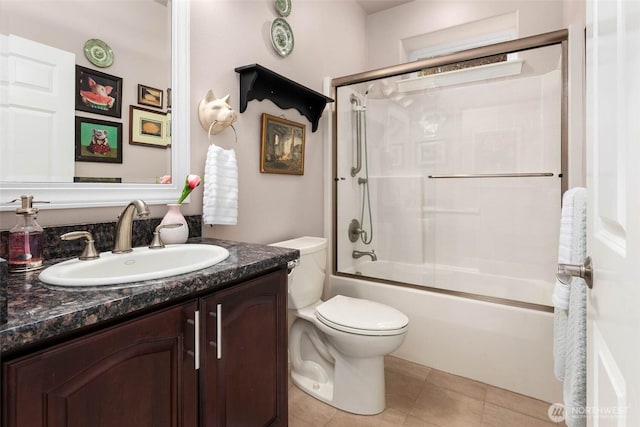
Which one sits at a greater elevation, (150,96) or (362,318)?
(150,96)

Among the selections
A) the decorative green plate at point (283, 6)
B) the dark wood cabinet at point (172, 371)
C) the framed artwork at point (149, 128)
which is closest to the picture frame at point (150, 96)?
the framed artwork at point (149, 128)

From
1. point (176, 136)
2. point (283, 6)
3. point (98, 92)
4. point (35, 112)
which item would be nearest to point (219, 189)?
point (176, 136)

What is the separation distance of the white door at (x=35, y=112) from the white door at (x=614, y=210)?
143 cm

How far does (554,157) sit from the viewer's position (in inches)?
79.3

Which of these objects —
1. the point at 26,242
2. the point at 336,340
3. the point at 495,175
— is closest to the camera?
the point at 26,242

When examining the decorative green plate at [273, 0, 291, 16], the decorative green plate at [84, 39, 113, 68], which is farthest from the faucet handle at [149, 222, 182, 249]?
the decorative green plate at [273, 0, 291, 16]

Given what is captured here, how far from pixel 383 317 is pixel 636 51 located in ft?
4.74

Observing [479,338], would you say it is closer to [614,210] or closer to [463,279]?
[463,279]

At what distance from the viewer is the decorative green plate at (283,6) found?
1.98 metres

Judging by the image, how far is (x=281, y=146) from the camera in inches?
79.7

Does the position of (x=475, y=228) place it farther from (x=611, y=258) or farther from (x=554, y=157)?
(x=611, y=258)

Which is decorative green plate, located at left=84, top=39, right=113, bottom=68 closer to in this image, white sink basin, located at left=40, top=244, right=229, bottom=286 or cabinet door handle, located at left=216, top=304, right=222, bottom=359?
white sink basin, located at left=40, top=244, right=229, bottom=286

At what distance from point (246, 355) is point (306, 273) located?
2.58 feet

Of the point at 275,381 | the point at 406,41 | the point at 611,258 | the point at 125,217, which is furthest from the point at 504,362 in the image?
the point at 406,41
